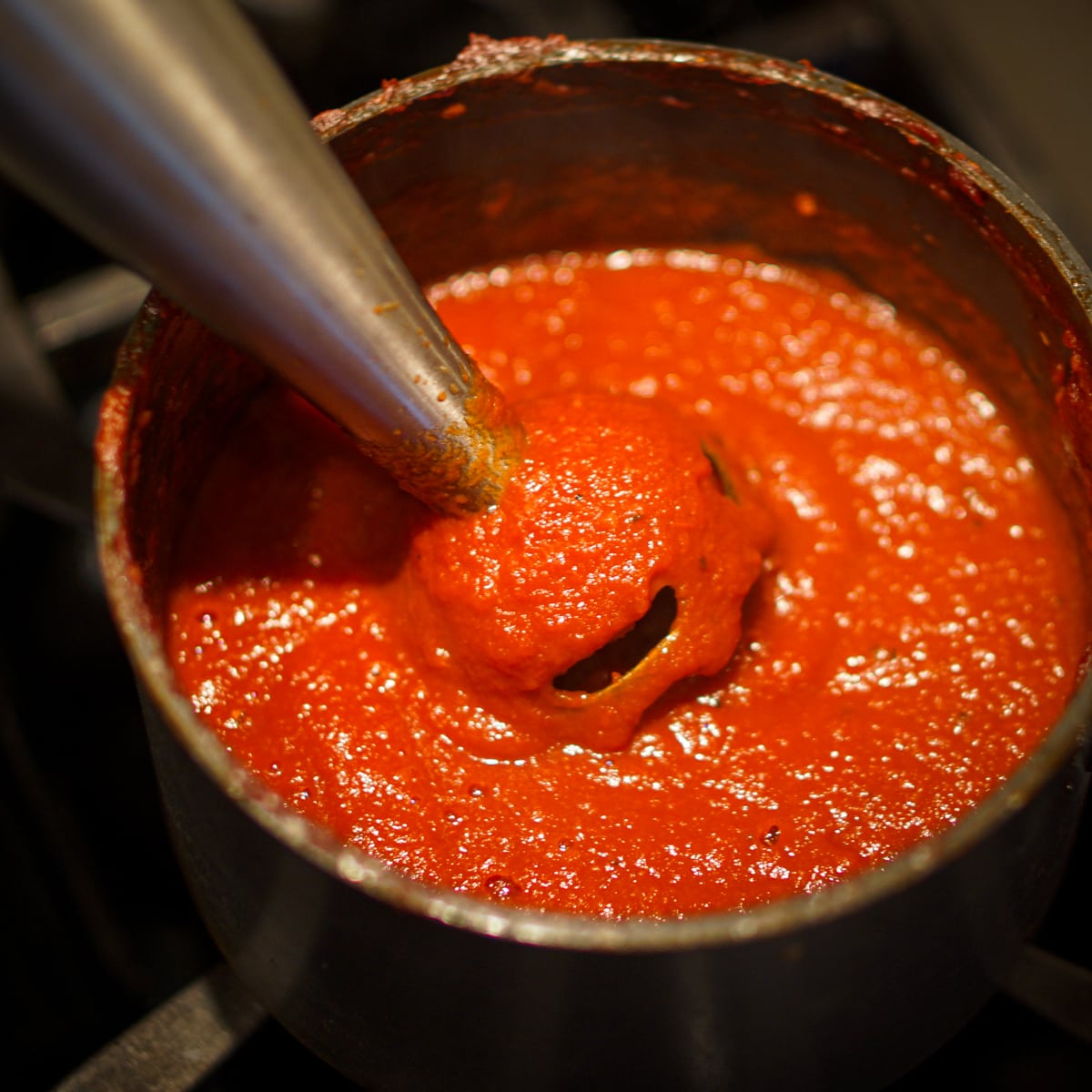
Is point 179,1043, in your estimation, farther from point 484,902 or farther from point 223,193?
point 223,193

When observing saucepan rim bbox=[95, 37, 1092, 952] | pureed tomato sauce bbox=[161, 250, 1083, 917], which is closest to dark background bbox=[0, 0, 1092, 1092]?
pureed tomato sauce bbox=[161, 250, 1083, 917]

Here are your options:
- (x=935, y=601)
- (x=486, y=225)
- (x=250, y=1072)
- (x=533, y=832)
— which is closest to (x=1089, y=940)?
(x=935, y=601)

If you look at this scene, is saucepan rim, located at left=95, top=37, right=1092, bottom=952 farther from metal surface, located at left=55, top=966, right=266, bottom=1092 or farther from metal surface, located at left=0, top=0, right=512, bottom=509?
metal surface, located at left=55, top=966, right=266, bottom=1092

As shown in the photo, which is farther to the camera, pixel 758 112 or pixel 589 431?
pixel 758 112

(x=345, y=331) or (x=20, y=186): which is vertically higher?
(x=20, y=186)

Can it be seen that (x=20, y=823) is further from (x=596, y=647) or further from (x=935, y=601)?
(x=935, y=601)

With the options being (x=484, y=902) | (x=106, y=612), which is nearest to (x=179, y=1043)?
(x=484, y=902)

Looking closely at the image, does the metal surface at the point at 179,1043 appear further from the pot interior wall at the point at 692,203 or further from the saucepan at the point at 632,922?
the pot interior wall at the point at 692,203
